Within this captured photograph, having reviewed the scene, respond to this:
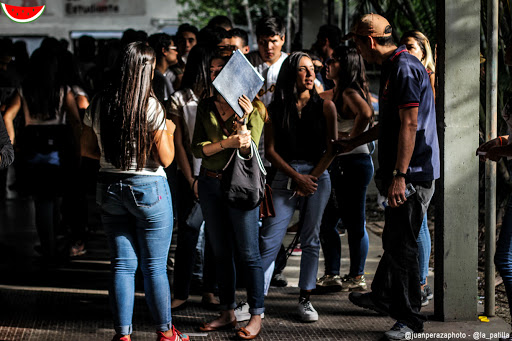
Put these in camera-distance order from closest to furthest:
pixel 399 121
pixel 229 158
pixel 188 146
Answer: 1. pixel 399 121
2. pixel 229 158
3. pixel 188 146

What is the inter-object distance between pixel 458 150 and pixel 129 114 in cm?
232

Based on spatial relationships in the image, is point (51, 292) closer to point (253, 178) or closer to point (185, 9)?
point (253, 178)

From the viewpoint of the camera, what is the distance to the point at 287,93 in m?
5.34

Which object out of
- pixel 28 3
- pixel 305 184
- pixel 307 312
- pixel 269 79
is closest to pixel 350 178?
pixel 305 184

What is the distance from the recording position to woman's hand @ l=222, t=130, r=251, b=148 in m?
4.61

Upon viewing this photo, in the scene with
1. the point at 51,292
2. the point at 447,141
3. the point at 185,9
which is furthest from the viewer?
the point at 185,9

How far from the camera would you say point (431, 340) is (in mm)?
4773

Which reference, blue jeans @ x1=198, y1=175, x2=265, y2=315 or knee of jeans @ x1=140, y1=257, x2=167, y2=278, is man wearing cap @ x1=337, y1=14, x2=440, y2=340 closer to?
blue jeans @ x1=198, y1=175, x2=265, y2=315

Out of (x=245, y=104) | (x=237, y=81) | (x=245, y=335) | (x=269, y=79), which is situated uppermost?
(x=269, y=79)

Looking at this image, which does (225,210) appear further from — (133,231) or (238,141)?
(133,231)

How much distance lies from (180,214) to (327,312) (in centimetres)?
136

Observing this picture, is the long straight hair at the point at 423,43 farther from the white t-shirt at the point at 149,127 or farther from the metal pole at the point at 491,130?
the white t-shirt at the point at 149,127

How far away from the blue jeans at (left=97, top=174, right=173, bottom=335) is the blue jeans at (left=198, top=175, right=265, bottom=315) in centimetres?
52

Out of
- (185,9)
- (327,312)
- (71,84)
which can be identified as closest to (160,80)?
(71,84)
